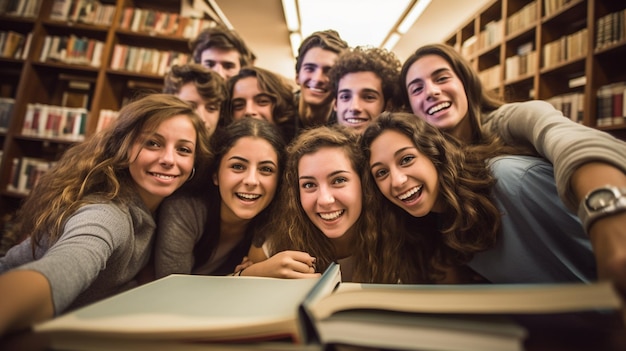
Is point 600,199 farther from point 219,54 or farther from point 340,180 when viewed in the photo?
point 219,54

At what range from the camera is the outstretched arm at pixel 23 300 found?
390 millimetres

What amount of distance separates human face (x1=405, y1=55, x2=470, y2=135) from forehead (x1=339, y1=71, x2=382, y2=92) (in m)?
0.22

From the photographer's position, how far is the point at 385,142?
1.02 meters

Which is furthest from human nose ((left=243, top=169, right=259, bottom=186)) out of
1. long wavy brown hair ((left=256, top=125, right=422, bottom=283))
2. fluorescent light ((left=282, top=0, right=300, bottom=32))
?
fluorescent light ((left=282, top=0, right=300, bottom=32))

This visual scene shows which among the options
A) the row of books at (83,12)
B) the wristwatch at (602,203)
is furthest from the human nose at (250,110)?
the row of books at (83,12)

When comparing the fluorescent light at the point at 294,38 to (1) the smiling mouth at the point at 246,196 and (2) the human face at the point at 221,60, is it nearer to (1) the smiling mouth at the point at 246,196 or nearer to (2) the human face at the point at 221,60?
(2) the human face at the point at 221,60

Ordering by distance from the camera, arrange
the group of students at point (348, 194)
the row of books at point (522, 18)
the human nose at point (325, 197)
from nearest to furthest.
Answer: the group of students at point (348, 194)
the human nose at point (325, 197)
the row of books at point (522, 18)

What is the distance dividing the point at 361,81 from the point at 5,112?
345 centimetres

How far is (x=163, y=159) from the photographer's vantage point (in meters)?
1.09

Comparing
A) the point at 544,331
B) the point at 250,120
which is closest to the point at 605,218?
the point at 544,331

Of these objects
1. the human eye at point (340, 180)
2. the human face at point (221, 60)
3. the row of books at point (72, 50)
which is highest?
the row of books at point (72, 50)

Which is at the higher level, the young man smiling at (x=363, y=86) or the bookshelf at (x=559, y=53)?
the bookshelf at (x=559, y=53)

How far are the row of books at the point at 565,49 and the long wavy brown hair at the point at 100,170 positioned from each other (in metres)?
2.88

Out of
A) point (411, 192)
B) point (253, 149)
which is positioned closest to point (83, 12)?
point (253, 149)
